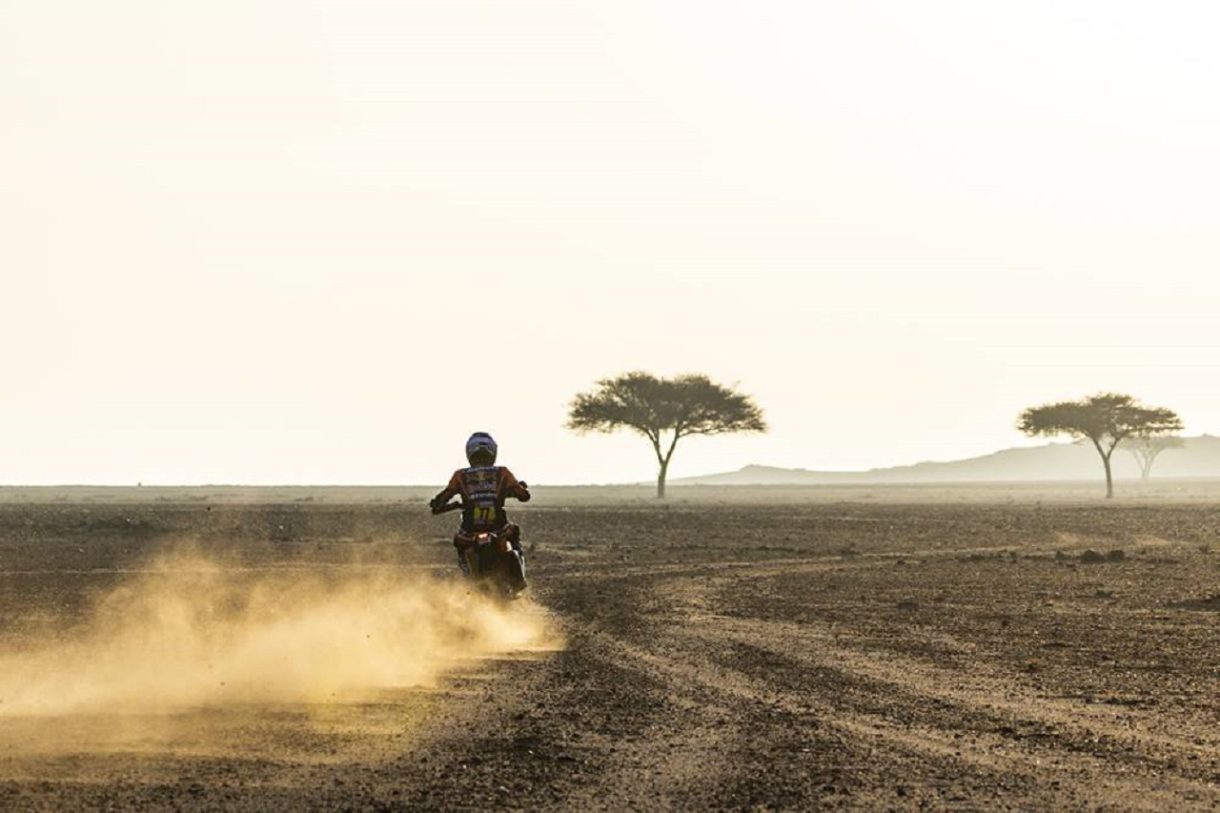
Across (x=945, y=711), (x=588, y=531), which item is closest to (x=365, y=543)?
(x=588, y=531)

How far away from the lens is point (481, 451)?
16.6m

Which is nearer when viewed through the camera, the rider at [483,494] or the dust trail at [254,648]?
the dust trail at [254,648]

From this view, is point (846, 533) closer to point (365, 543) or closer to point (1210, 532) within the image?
point (1210, 532)

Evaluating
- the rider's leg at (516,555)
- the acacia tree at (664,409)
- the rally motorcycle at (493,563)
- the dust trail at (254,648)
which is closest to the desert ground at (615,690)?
the dust trail at (254,648)

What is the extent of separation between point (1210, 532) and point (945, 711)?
4332 centimetres

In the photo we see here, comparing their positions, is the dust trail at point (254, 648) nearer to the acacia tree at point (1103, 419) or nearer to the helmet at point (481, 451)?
the helmet at point (481, 451)

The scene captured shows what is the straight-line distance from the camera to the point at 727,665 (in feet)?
50.2

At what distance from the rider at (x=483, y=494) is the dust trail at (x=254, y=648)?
0.71m

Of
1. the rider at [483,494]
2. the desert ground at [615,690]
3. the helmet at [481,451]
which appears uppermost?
the helmet at [481,451]

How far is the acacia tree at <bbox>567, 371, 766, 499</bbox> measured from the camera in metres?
112

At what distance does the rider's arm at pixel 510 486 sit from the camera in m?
16.4

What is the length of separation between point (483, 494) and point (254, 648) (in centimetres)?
304

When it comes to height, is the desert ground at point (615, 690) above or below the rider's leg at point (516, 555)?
below

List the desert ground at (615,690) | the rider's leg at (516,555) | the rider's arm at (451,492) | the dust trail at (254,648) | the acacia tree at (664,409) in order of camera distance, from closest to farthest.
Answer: the desert ground at (615,690)
the dust trail at (254,648)
the rider's arm at (451,492)
the rider's leg at (516,555)
the acacia tree at (664,409)
